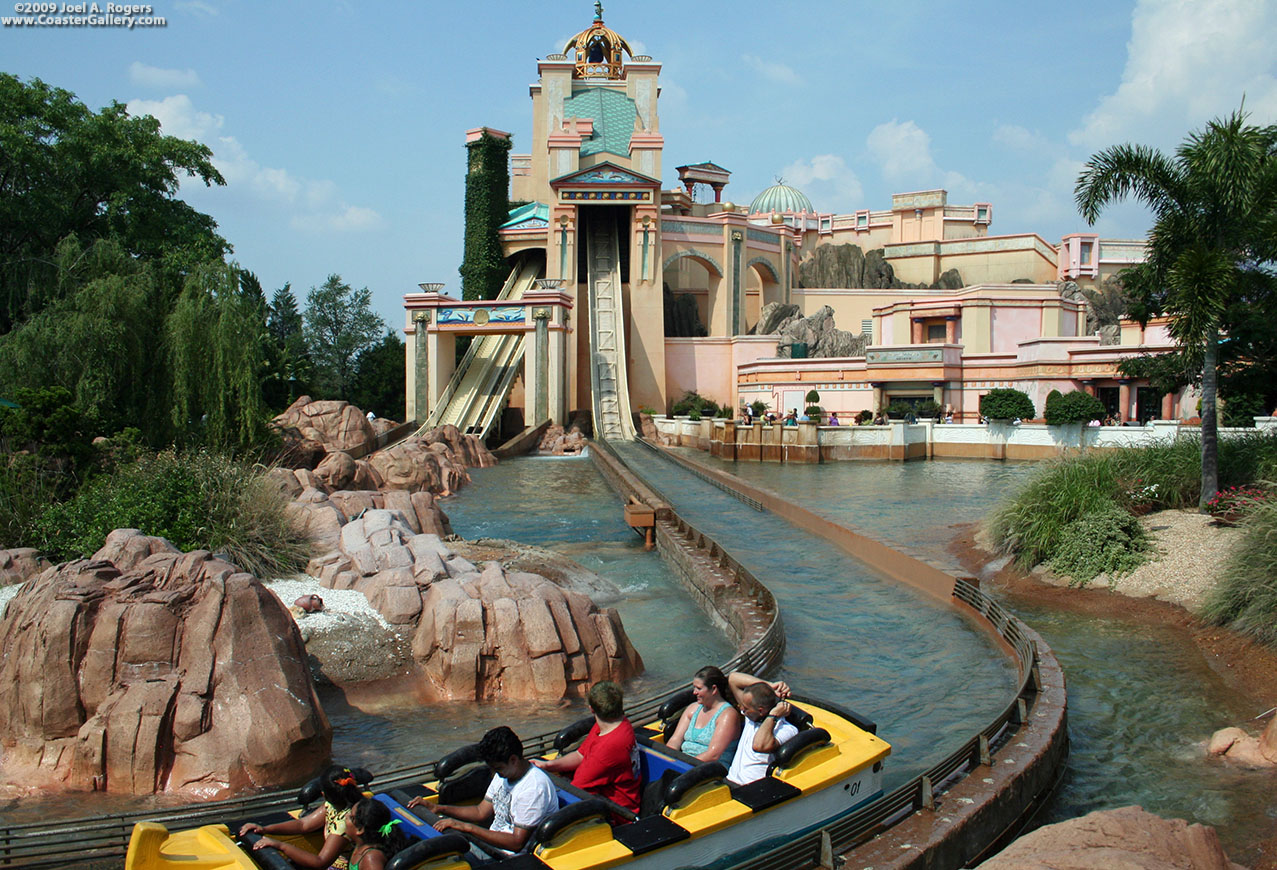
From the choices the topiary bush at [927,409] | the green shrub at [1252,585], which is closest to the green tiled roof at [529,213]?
the topiary bush at [927,409]

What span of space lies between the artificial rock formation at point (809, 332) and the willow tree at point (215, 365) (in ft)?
94.1

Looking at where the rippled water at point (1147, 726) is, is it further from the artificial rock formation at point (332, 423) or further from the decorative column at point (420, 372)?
the decorative column at point (420, 372)

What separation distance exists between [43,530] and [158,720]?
5533 millimetres

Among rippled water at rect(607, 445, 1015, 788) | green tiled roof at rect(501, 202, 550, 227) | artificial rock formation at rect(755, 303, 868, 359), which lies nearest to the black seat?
rippled water at rect(607, 445, 1015, 788)

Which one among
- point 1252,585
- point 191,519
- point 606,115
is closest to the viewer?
point 1252,585

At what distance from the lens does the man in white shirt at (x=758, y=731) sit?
5.05 m

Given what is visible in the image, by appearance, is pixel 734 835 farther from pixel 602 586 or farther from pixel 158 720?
pixel 602 586

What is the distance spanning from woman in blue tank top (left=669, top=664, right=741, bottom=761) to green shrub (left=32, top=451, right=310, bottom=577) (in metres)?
6.25

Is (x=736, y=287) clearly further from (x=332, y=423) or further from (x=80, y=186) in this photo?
(x=80, y=186)

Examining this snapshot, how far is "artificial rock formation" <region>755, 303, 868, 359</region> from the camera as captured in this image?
44562mm

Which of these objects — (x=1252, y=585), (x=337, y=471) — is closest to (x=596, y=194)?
(x=337, y=471)

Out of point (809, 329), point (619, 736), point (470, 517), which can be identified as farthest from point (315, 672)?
point (809, 329)

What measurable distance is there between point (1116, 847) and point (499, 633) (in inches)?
221

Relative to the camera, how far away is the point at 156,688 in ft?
21.6
